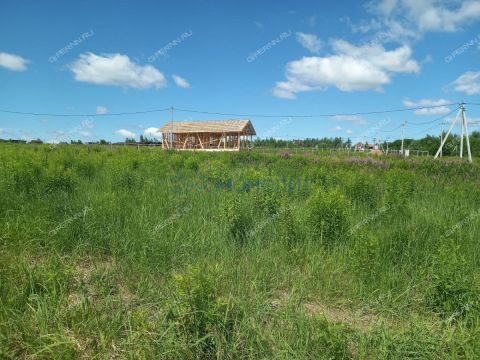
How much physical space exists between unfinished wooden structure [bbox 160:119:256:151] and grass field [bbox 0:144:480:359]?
106ft

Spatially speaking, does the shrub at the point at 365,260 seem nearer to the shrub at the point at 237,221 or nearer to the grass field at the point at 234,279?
the grass field at the point at 234,279

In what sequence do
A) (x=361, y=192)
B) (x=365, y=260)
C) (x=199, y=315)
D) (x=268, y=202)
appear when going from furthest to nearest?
1. (x=361, y=192)
2. (x=268, y=202)
3. (x=365, y=260)
4. (x=199, y=315)

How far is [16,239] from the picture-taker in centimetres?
414

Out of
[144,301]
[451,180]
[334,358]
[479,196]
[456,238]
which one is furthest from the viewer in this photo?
[451,180]

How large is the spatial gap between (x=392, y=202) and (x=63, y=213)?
558 centimetres

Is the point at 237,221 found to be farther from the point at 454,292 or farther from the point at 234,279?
the point at 454,292

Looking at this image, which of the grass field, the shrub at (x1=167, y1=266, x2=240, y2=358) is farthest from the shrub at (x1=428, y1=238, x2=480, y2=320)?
the shrub at (x1=167, y1=266, x2=240, y2=358)

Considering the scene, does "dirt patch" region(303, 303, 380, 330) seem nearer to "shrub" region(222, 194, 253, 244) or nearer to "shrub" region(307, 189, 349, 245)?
"shrub" region(307, 189, 349, 245)

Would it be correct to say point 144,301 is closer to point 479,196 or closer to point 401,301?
point 401,301

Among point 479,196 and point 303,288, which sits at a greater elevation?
point 479,196

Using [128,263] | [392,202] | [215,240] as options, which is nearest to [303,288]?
[215,240]

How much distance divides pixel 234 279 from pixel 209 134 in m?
38.0

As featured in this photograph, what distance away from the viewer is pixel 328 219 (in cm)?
455

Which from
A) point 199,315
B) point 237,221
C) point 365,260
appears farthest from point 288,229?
point 199,315
